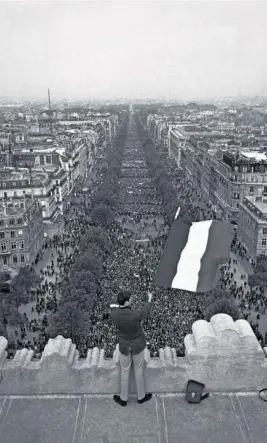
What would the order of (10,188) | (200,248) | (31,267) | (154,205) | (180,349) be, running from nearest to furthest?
(200,248) → (180,349) → (31,267) → (10,188) → (154,205)

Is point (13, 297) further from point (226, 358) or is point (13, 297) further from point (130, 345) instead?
point (226, 358)

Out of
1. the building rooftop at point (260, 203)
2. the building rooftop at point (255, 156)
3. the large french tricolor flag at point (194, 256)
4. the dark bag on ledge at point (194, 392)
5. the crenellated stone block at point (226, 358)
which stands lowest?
the building rooftop at point (260, 203)

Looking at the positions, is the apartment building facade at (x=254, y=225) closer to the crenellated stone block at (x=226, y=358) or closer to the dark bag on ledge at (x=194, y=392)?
the crenellated stone block at (x=226, y=358)

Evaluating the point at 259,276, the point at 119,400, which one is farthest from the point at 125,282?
the point at 119,400

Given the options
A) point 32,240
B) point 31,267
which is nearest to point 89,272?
point 31,267

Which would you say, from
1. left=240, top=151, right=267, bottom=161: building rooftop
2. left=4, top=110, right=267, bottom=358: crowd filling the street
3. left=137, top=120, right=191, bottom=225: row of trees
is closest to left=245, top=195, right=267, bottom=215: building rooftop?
left=4, top=110, right=267, bottom=358: crowd filling the street

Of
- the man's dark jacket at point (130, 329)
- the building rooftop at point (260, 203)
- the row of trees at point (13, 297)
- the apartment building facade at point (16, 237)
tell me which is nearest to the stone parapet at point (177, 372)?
the man's dark jacket at point (130, 329)

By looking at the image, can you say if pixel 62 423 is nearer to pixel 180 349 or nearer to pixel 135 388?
pixel 135 388
